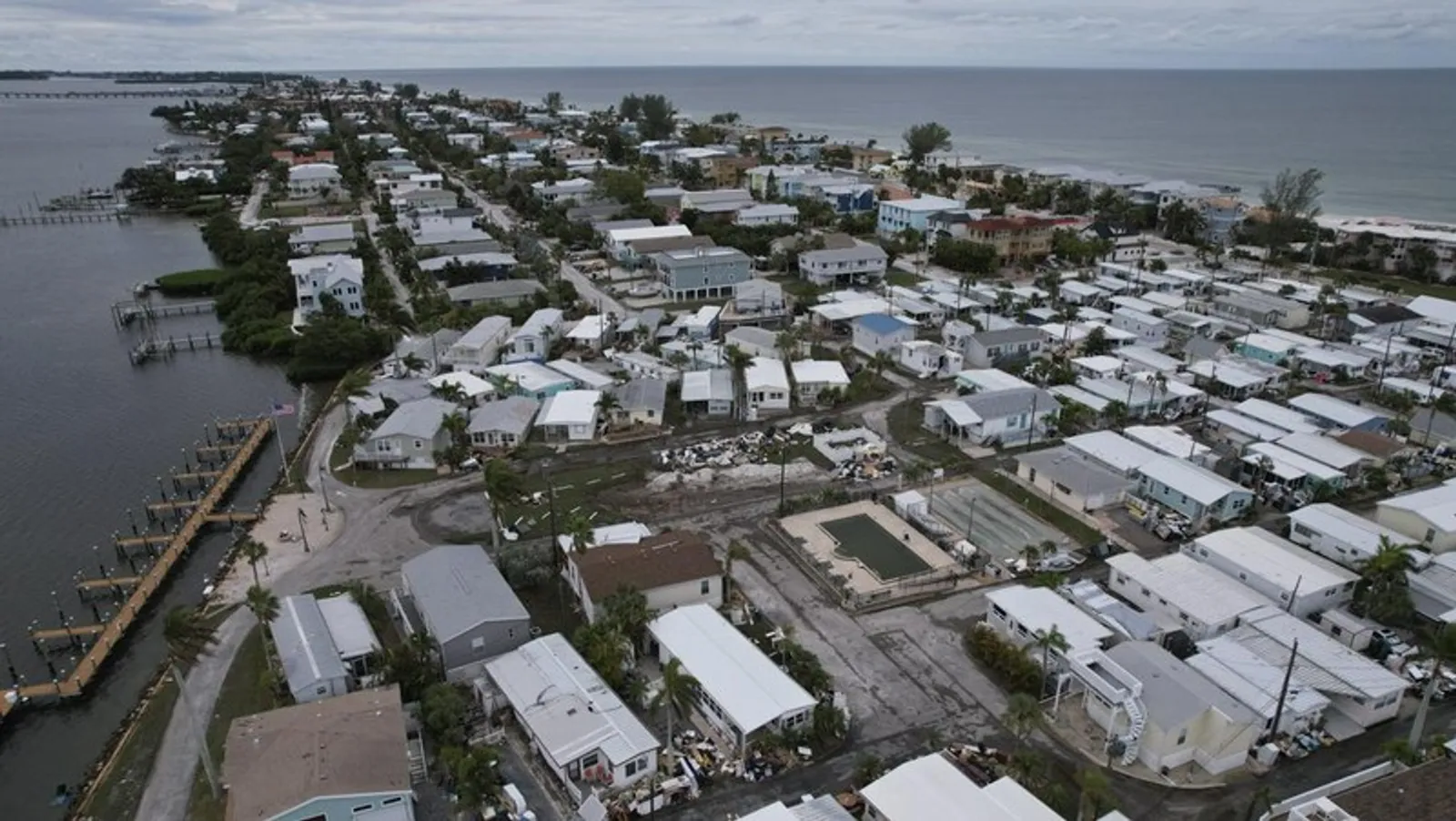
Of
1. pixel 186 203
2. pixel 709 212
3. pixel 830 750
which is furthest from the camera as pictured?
pixel 186 203

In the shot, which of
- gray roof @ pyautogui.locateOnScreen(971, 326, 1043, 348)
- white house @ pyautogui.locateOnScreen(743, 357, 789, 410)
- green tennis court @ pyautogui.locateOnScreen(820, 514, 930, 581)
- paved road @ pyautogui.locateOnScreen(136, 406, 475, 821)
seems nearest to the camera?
paved road @ pyautogui.locateOnScreen(136, 406, 475, 821)

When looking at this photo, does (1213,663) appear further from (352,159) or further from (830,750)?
(352,159)

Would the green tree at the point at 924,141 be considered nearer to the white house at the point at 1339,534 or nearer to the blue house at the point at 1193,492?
the blue house at the point at 1193,492

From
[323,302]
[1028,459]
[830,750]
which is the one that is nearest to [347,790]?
[830,750]

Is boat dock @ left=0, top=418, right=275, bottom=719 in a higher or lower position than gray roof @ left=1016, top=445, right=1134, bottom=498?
lower

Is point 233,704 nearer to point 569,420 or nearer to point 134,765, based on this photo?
point 134,765

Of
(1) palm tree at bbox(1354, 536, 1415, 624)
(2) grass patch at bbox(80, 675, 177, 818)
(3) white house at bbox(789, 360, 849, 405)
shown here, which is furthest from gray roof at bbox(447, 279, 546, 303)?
(1) palm tree at bbox(1354, 536, 1415, 624)

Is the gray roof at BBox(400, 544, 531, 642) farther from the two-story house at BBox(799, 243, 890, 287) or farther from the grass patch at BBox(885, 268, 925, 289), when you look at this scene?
the grass patch at BBox(885, 268, 925, 289)
